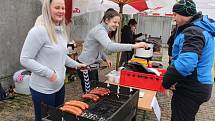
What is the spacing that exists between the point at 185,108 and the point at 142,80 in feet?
2.86

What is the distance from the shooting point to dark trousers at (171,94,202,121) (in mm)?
2537

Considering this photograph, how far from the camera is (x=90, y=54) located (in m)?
3.49

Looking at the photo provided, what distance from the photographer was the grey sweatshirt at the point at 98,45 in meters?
3.10

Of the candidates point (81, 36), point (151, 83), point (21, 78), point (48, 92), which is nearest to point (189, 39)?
point (151, 83)

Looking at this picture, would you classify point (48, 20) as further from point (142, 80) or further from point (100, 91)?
point (142, 80)

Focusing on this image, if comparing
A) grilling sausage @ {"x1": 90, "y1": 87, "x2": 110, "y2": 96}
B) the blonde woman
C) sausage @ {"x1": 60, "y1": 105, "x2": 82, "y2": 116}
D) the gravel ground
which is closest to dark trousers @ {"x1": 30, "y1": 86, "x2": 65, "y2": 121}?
the blonde woman

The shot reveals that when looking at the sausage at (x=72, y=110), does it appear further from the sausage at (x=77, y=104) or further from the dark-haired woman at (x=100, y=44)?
the dark-haired woman at (x=100, y=44)

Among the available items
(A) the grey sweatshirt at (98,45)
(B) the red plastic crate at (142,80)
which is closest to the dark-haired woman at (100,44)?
(A) the grey sweatshirt at (98,45)

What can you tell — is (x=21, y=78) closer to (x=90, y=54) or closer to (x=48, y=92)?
(x=90, y=54)

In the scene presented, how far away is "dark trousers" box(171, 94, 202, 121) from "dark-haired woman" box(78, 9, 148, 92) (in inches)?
34.0

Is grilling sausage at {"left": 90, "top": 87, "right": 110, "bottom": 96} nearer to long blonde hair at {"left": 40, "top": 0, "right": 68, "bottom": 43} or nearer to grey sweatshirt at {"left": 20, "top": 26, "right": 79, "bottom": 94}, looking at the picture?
grey sweatshirt at {"left": 20, "top": 26, "right": 79, "bottom": 94}

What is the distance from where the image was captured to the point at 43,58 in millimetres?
2293

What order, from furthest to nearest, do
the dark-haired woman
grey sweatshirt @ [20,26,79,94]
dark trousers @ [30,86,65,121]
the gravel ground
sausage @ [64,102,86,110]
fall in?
the gravel ground
the dark-haired woman
dark trousers @ [30,86,65,121]
grey sweatshirt @ [20,26,79,94]
sausage @ [64,102,86,110]

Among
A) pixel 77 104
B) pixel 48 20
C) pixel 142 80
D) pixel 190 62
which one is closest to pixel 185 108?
pixel 190 62
